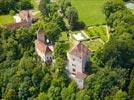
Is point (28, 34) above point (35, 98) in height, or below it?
above

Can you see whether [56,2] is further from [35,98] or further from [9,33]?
[35,98]

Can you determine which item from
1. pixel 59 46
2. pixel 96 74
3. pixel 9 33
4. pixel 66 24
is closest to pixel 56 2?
pixel 66 24

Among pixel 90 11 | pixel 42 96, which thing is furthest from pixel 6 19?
pixel 42 96

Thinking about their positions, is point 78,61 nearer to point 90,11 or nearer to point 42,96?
point 42,96

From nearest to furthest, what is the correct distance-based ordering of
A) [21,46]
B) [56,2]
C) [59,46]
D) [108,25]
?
[59,46]
[21,46]
[108,25]
[56,2]

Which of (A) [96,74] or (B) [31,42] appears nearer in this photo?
(A) [96,74]

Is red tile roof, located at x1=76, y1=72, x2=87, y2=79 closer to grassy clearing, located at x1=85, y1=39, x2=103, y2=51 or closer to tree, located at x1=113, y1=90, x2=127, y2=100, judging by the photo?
tree, located at x1=113, y1=90, x2=127, y2=100

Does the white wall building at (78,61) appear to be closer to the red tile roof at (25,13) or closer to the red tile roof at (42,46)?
the red tile roof at (42,46)

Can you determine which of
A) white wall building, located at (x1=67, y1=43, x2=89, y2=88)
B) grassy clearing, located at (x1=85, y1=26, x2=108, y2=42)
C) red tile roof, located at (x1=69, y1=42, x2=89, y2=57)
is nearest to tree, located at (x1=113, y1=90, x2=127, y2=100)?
white wall building, located at (x1=67, y1=43, x2=89, y2=88)
